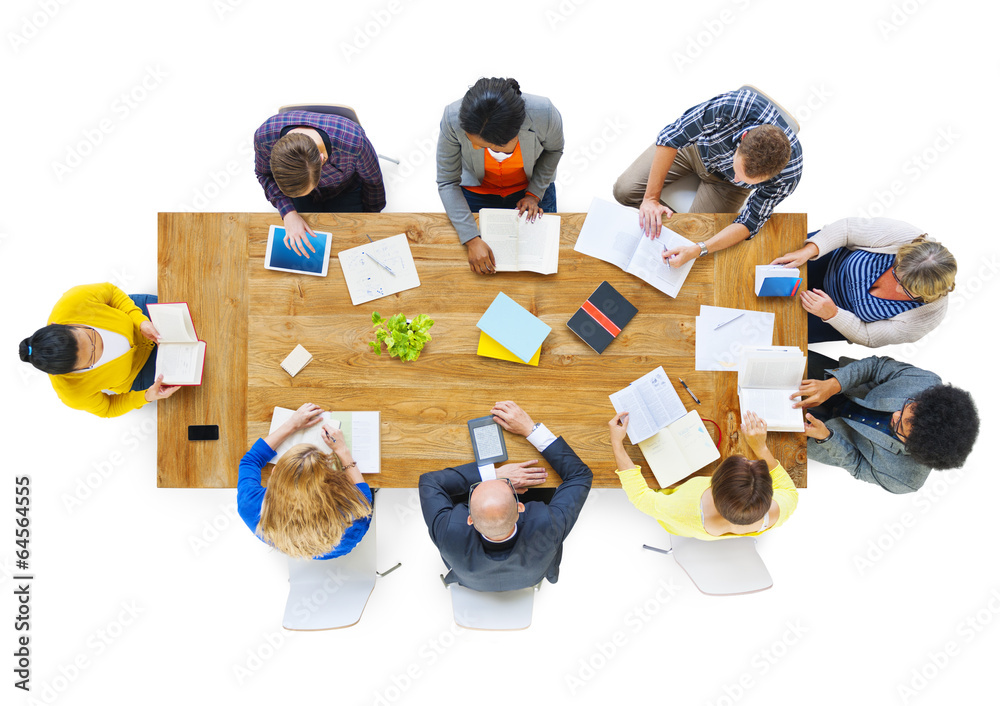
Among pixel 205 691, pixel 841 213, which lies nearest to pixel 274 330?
pixel 205 691

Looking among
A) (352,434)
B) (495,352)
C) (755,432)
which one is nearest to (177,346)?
Answer: (352,434)

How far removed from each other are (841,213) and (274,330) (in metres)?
2.94

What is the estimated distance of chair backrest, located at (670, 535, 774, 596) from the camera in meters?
2.03

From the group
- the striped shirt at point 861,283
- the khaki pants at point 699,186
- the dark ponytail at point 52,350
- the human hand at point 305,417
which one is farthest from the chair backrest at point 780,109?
the dark ponytail at point 52,350

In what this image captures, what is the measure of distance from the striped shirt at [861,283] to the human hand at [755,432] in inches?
24.9

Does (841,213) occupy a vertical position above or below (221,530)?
above

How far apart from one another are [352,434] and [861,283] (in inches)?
82.2

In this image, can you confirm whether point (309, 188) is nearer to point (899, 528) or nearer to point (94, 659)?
point (94, 659)

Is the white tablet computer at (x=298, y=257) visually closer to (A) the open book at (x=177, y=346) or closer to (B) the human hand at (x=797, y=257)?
(A) the open book at (x=177, y=346)

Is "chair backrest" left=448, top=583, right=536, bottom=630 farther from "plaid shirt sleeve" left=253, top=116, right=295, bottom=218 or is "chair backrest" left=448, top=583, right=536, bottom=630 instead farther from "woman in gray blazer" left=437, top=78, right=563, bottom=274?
"plaid shirt sleeve" left=253, top=116, right=295, bottom=218

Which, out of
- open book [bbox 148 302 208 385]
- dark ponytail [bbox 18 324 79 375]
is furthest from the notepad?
dark ponytail [bbox 18 324 79 375]

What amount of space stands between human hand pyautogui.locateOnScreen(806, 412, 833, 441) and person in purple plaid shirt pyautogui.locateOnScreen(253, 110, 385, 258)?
6.81ft

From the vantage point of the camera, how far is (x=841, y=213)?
2.65m

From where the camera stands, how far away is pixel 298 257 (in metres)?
1.90
